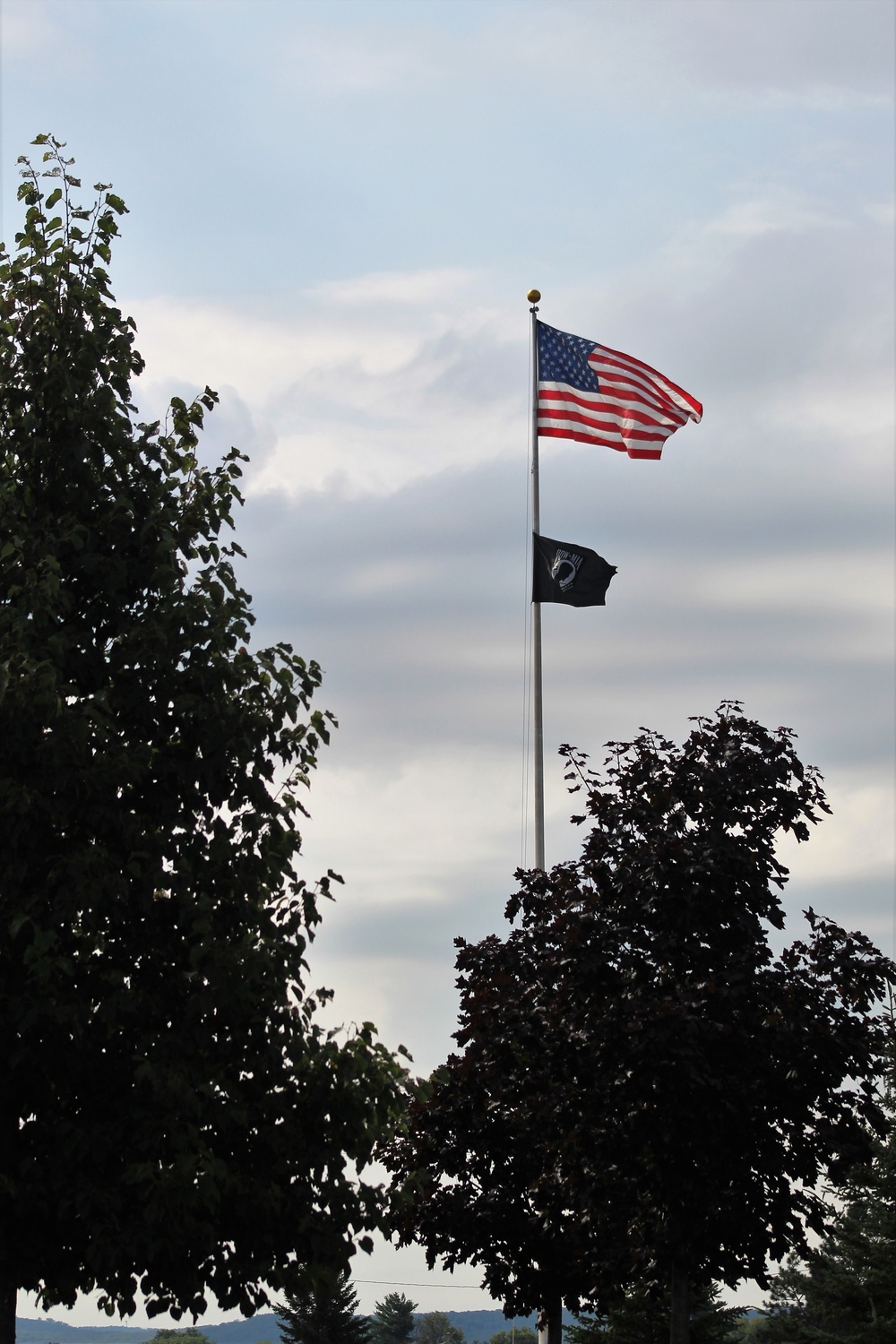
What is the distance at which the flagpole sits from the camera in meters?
22.6

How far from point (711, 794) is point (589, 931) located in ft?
7.16

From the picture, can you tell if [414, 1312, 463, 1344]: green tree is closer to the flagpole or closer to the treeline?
the flagpole

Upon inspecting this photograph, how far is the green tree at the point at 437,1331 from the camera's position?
516 feet

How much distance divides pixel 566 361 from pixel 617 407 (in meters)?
1.18

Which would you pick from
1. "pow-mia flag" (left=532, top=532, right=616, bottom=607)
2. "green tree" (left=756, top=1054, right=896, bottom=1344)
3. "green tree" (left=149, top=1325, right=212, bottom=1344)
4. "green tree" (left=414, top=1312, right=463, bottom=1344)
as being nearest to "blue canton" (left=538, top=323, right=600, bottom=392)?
"pow-mia flag" (left=532, top=532, right=616, bottom=607)

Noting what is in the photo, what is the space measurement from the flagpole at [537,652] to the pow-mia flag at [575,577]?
411mm

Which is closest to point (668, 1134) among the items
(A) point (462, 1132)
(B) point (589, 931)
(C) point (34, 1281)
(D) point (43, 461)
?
(B) point (589, 931)

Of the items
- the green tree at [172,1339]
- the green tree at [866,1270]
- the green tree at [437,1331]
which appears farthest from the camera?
the green tree at [437,1331]

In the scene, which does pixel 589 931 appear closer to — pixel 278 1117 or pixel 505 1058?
pixel 505 1058

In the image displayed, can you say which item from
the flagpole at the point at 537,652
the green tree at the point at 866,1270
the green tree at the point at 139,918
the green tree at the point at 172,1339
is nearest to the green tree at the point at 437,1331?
the green tree at the point at 172,1339

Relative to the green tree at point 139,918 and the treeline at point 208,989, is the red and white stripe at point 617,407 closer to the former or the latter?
the treeline at point 208,989

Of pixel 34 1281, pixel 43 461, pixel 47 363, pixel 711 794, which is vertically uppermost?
pixel 47 363

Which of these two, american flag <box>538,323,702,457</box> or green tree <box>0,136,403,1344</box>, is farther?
american flag <box>538,323,702,457</box>

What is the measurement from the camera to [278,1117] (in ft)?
39.0
